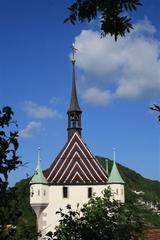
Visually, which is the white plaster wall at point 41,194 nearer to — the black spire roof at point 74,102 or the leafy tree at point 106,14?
the black spire roof at point 74,102

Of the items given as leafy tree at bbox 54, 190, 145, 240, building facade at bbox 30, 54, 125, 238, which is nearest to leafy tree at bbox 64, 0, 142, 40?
leafy tree at bbox 54, 190, 145, 240

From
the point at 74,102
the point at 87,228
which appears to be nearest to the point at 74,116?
the point at 74,102

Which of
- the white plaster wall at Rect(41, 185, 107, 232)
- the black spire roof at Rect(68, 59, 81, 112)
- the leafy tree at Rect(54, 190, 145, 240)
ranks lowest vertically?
the leafy tree at Rect(54, 190, 145, 240)

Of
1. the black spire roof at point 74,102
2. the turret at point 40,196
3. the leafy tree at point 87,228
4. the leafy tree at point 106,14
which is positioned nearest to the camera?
the leafy tree at point 106,14

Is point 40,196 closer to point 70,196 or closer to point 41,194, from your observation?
point 41,194

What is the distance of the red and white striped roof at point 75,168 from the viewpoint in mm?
49062

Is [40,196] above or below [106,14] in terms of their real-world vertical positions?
above

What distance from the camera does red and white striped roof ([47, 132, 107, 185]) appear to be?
161 ft

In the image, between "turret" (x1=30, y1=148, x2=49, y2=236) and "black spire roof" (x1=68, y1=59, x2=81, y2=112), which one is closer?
"turret" (x1=30, y1=148, x2=49, y2=236)

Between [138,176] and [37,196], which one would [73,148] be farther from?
[138,176]

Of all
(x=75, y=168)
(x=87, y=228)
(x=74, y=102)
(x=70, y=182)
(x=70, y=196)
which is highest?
(x=74, y=102)

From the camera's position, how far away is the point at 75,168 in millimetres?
49281

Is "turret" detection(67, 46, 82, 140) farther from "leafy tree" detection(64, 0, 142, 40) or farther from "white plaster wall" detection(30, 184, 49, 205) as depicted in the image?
"leafy tree" detection(64, 0, 142, 40)

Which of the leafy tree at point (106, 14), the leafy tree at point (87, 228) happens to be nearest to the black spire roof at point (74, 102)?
the leafy tree at point (87, 228)
